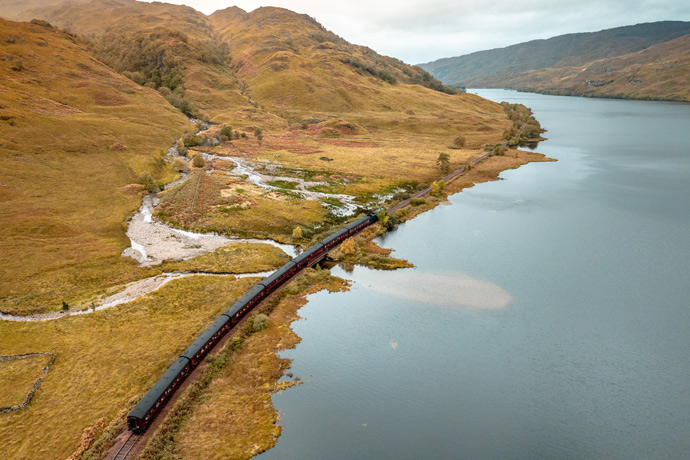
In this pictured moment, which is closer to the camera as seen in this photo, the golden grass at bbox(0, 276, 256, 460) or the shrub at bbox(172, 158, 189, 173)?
the golden grass at bbox(0, 276, 256, 460)

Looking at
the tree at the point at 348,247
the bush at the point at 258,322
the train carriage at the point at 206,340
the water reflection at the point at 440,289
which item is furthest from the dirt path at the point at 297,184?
the train carriage at the point at 206,340

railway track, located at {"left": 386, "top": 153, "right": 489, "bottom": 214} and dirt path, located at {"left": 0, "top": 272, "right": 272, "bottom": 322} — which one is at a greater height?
railway track, located at {"left": 386, "top": 153, "right": 489, "bottom": 214}

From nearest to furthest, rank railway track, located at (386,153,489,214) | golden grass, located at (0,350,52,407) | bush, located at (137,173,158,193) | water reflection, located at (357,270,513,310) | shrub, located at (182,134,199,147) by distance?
golden grass, located at (0,350,52,407) < water reflection, located at (357,270,513,310) < railway track, located at (386,153,489,214) < bush, located at (137,173,158,193) < shrub, located at (182,134,199,147)

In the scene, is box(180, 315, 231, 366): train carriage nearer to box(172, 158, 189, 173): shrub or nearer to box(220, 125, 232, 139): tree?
box(172, 158, 189, 173): shrub

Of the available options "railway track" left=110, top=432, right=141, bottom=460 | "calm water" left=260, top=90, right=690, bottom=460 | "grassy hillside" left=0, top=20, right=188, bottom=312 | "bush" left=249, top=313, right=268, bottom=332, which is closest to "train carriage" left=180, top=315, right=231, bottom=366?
"bush" left=249, top=313, right=268, bottom=332

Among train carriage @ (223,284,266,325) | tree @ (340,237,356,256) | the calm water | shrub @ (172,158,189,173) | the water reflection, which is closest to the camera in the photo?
the calm water

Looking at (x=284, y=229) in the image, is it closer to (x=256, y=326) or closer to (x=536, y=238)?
(x=256, y=326)
